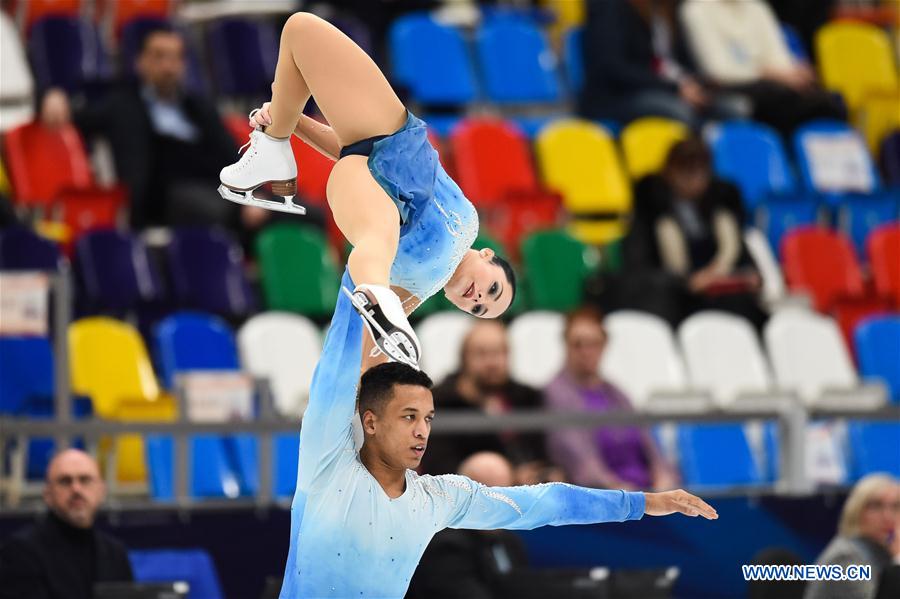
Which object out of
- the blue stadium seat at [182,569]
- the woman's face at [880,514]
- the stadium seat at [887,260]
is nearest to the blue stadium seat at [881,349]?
the stadium seat at [887,260]

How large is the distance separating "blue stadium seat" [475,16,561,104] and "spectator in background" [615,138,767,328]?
2.19m

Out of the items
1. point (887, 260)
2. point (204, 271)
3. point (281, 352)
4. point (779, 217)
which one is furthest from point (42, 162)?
point (887, 260)

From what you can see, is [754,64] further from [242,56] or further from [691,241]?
[242,56]

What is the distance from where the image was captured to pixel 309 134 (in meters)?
5.34

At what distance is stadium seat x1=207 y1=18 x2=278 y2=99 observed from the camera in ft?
38.7

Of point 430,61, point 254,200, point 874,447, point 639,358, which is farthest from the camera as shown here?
point 430,61

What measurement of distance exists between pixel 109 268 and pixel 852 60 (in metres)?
6.81

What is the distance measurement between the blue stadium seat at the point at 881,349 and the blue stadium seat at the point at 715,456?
1.36 m

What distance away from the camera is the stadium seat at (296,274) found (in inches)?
400

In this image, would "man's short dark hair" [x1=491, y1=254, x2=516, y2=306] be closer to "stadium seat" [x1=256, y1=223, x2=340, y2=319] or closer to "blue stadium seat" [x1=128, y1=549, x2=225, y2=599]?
"blue stadium seat" [x1=128, y1=549, x2=225, y2=599]

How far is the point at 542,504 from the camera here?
16.3 feet

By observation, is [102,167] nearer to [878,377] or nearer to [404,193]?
[878,377]

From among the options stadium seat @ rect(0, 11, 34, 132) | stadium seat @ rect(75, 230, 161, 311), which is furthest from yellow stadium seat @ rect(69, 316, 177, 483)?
stadium seat @ rect(0, 11, 34, 132)

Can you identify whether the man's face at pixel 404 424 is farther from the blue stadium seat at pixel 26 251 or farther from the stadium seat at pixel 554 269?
the stadium seat at pixel 554 269
